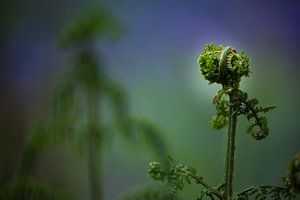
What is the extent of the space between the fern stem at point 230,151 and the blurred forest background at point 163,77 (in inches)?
40.0

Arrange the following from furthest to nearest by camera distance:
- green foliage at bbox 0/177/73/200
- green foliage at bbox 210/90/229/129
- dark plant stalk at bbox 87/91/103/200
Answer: dark plant stalk at bbox 87/91/103/200, green foliage at bbox 0/177/73/200, green foliage at bbox 210/90/229/129

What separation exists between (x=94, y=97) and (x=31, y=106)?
3.61ft

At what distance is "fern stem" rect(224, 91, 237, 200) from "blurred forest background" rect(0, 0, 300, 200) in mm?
1015

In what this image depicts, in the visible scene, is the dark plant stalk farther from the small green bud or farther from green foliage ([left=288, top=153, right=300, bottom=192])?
green foliage ([left=288, top=153, right=300, bottom=192])

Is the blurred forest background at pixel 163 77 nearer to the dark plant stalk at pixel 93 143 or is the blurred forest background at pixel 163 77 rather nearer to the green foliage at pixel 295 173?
the dark plant stalk at pixel 93 143

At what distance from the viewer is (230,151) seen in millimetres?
703

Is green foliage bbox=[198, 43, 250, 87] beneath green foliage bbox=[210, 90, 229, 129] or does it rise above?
above

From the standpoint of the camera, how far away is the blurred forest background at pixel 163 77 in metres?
1.89

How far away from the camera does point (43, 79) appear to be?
2.39m

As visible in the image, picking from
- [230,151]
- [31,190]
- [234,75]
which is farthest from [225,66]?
[31,190]

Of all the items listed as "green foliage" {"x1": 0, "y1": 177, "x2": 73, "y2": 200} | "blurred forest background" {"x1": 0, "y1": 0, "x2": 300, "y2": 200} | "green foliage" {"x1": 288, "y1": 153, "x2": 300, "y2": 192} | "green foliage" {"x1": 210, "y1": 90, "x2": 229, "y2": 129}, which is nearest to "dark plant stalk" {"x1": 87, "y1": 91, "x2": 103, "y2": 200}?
"green foliage" {"x1": 0, "y1": 177, "x2": 73, "y2": 200}

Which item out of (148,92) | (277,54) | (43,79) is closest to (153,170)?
(277,54)

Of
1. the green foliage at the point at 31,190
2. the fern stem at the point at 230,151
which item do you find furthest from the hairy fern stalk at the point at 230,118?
the green foliage at the point at 31,190

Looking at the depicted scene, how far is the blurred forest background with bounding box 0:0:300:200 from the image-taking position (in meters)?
1.89
